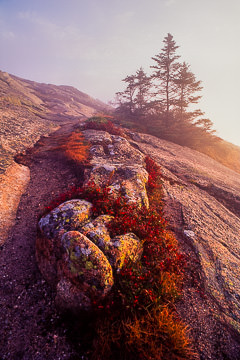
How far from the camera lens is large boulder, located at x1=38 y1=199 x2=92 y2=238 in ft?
16.5

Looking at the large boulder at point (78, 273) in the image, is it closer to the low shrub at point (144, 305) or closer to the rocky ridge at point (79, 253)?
the rocky ridge at point (79, 253)

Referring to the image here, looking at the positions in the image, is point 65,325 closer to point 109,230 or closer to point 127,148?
point 109,230

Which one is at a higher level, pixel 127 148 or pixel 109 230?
pixel 127 148

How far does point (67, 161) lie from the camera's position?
36.0 feet

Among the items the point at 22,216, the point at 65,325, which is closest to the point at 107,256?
the point at 65,325

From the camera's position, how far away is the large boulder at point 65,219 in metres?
5.02

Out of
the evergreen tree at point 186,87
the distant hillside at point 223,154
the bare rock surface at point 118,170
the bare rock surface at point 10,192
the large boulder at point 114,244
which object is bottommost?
the bare rock surface at point 10,192

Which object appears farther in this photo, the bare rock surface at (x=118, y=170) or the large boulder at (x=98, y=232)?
the bare rock surface at (x=118, y=170)

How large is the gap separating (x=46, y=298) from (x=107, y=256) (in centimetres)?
212

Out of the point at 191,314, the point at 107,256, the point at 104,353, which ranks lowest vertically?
the point at 104,353

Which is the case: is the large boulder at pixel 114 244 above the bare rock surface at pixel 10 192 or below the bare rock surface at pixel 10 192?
above

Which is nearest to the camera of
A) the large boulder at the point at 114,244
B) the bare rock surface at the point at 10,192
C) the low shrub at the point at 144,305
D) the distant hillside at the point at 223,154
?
the low shrub at the point at 144,305

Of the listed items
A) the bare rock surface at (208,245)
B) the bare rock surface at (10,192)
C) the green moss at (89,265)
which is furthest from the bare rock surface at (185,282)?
the green moss at (89,265)

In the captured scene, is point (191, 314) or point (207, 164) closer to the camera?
point (191, 314)
